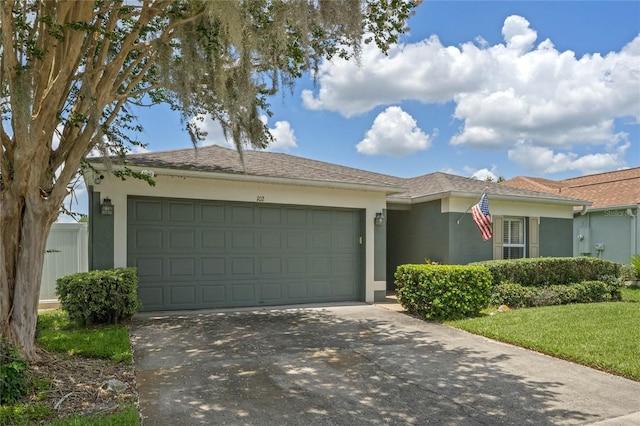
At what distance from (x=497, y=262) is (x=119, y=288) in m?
8.57

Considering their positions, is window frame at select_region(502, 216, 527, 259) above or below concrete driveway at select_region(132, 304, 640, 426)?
above

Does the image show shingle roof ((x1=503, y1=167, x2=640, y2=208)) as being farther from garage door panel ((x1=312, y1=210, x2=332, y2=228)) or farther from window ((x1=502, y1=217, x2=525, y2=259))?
garage door panel ((x1=312, y1=210, x2=332, y2=228))

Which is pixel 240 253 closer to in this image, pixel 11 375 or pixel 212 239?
pixel 212 239

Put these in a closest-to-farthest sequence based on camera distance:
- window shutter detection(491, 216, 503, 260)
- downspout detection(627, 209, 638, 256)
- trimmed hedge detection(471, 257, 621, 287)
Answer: trimmed hedge detection(471, 257, 621, 287) < window shutter detection(491, 216, 503, 260) < downspout detection(627, 209, 638, 256)

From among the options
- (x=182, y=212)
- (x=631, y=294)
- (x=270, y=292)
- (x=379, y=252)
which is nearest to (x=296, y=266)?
(x=270, y=292)

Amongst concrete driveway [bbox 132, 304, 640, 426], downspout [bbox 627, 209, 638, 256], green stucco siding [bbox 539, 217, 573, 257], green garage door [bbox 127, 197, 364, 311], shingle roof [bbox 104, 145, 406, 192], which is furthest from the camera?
downspout [bbox 627, 209, 638, 256]

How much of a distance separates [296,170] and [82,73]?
559cm

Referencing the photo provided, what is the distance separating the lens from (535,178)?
24000mm

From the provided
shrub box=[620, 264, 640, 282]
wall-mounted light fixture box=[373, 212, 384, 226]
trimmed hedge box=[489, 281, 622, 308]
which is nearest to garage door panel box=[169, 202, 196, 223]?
wall-mounted light fixture box=[373, 212, 384, 226]

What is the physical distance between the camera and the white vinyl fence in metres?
9.31

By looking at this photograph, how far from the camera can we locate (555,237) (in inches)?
522

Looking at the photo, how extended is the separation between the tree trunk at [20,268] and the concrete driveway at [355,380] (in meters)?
1.34

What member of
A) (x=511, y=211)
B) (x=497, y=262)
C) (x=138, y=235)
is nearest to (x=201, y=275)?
(x=138, y=235)

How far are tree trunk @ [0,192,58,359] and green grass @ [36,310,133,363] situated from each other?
0.74m
